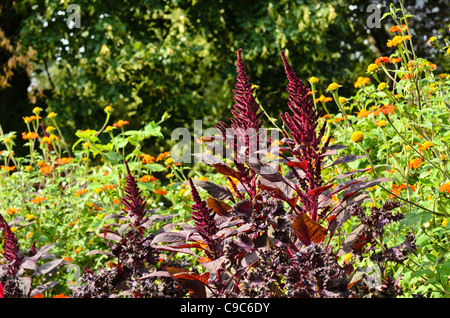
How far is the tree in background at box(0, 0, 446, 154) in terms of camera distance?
326 inches

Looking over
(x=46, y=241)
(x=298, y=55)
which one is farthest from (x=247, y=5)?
(x=46, y=241)

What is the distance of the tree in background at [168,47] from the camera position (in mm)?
8273

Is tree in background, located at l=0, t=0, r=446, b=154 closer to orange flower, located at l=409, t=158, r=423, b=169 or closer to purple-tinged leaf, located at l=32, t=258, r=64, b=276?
orange flower, located at l=409, t=158, r=423, b=169

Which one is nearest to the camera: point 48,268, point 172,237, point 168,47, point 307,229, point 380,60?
point 307,229

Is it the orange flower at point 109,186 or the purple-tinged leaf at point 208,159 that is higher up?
the purple-tinged leaf at point 208,159

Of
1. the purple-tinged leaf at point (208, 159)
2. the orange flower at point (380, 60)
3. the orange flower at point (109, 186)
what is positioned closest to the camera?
the purple-tinged leaf at point (208, 159)

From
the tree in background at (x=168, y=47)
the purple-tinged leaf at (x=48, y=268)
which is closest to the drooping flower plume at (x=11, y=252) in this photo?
the purple-tinged leaf at (x=48, y=268)

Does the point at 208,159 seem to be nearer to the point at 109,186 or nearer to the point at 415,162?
the point at 415,162

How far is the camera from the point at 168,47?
8.23 metres

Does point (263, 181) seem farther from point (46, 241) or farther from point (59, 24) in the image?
point (59, 24)

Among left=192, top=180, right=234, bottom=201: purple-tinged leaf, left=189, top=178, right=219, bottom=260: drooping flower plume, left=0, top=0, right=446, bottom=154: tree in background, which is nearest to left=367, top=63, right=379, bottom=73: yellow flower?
left=192, top=180, right=234, bottom=201: purple-tinged leaf

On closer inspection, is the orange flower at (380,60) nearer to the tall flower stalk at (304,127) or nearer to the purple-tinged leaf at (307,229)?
the tall flower stalk at (304,127)

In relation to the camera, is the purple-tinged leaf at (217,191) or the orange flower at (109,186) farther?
the orange flower at (109,186)

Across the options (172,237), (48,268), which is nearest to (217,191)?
(172,237)
